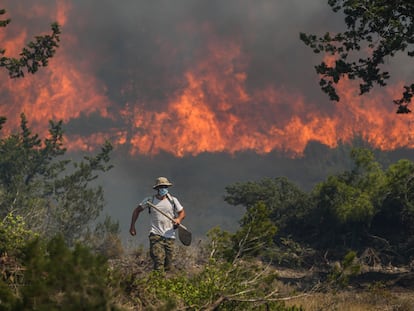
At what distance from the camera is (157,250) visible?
8.26 metres

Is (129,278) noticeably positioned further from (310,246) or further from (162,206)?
(310,246)

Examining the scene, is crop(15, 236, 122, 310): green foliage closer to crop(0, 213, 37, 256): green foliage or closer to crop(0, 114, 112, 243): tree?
crop(0, 213, 37, 256): green foliage

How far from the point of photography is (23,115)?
35281 millimetres

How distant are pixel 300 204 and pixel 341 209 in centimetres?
474

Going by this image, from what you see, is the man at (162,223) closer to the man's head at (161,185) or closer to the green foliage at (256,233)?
the man's head at (161,185)

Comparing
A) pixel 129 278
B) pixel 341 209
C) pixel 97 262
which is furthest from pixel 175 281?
pixel 341 209

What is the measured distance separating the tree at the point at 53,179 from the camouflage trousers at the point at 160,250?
28.1m

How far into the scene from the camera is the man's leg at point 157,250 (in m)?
8.24

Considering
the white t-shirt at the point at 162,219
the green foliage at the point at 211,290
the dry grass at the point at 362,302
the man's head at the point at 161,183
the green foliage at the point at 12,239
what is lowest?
the dry grass at the point at 362,302

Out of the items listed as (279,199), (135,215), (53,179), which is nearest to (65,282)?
(135,215)

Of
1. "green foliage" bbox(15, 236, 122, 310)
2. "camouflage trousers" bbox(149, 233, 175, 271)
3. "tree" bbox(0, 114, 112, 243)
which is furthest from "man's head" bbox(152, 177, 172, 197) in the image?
"tree" bbox(0, 114, 112, 243)

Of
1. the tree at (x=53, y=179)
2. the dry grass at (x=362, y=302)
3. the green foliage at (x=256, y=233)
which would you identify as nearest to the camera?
the green foliage at (x=256, y=233)

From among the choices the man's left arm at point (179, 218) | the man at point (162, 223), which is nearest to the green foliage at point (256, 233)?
the man's left arm at point (179, 218)

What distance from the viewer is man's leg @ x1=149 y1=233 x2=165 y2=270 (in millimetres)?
8242
